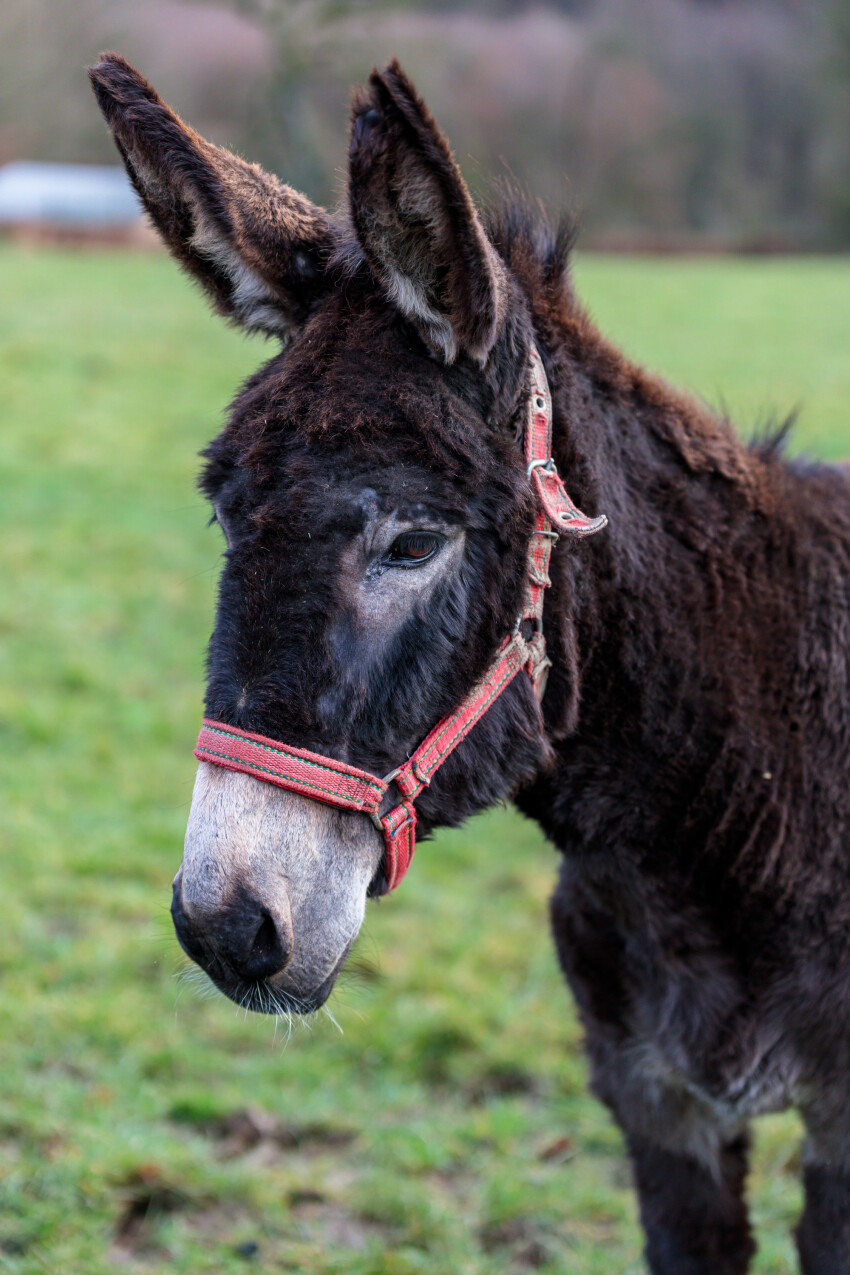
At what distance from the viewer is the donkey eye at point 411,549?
1916 mm

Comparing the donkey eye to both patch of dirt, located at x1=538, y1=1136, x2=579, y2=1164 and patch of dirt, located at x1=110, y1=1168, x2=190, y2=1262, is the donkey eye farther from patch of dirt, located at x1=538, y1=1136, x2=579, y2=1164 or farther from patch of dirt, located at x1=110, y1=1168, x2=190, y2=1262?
patch of dirt, located at x1=538, y1=1136, x2=579, y2=1164

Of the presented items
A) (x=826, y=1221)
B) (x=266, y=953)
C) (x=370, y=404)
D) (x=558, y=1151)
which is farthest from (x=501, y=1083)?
(x=370, y=404)

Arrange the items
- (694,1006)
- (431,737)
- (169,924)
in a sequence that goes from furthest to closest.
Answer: (169,924) < (694,1006) < (431,737)

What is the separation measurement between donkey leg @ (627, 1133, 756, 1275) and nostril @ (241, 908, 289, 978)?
1494mm

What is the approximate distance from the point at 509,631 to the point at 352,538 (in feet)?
1.18

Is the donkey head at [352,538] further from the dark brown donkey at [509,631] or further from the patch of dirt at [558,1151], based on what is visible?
the patch of dirt at [558,1151]

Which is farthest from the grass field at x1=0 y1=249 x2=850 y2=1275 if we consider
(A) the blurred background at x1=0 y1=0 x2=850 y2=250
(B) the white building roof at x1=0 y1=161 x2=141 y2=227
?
(B) the white building roof at x1=0 y1=161 x2=141 y2=227

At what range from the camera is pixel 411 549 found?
1.92m

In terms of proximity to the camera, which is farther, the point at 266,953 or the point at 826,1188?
the point at 826,1188

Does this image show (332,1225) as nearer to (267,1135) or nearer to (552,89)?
(267,1135)

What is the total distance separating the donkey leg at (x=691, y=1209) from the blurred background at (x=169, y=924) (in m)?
0.49

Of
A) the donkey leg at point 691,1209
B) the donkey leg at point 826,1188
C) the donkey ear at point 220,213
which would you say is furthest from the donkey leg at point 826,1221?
the donkey ear at point 220,213

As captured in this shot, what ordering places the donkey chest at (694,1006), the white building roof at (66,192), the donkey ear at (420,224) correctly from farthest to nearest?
1. the white building roof at (66,192)
2. the donkey chest at (694,1006)
3. the donkey ear at (420,224)

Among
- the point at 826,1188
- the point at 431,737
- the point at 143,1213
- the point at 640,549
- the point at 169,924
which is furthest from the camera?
the point at 143,1213
